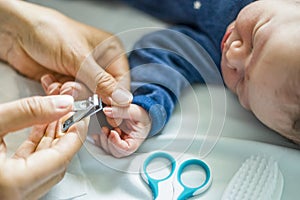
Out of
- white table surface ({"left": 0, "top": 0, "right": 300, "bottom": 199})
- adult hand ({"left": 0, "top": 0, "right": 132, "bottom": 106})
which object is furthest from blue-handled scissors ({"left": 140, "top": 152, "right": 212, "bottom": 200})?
adult hand ({"left": 0, "top": 0, "right": 132, "bottom": 106})

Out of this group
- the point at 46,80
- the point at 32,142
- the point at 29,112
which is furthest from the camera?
the point at 46,80

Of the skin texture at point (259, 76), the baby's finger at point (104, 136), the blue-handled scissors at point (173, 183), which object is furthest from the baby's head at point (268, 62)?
the baby's finger at point (104, 136)

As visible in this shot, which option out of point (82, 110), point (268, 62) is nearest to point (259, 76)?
point (268, 62)

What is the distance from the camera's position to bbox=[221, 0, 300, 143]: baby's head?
0.66 metres

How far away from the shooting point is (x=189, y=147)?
776 mm

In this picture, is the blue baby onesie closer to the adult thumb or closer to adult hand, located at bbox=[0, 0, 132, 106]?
adult hand, located at bbox=[0, 0, 132, 106]

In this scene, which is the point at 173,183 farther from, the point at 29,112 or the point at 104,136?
the point at 29,112

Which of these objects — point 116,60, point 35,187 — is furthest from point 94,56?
point 35,187

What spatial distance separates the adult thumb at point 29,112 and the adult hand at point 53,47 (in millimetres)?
146

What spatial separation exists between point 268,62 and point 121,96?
0.24m

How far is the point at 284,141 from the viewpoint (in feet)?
2.65

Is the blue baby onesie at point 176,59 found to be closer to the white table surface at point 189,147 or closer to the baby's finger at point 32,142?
the white table surface at point 189,147

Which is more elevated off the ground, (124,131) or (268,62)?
(268,62)

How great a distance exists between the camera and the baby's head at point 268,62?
2.17 feet
